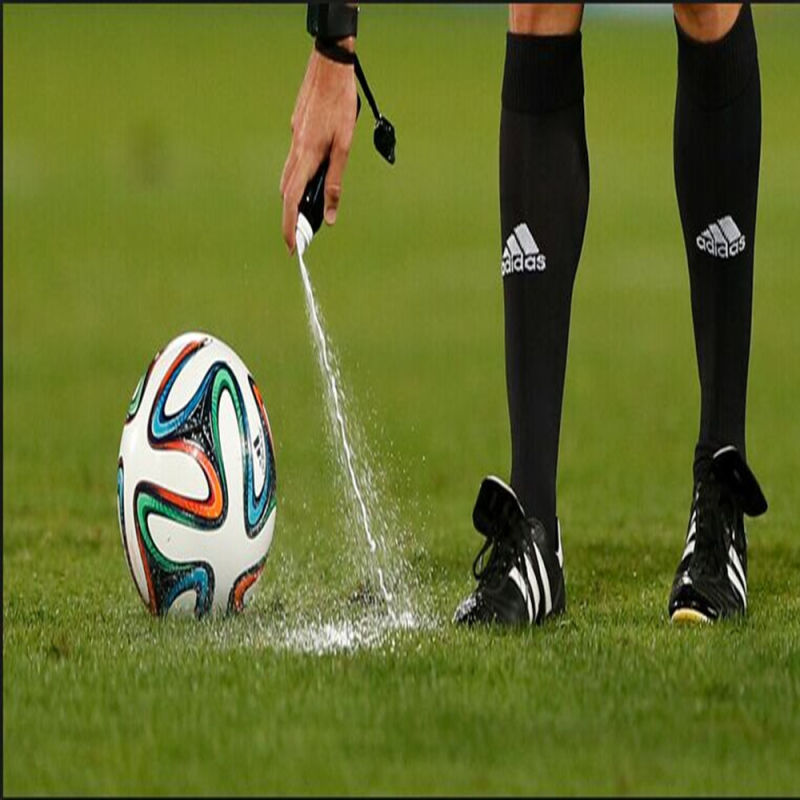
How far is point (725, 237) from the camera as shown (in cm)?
468

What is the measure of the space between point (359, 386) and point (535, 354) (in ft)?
15.6

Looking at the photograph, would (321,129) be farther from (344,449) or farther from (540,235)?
(344,449)

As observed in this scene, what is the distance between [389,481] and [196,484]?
101 inches

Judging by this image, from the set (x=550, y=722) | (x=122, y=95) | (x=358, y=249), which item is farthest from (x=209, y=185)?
(x=550, y=722)

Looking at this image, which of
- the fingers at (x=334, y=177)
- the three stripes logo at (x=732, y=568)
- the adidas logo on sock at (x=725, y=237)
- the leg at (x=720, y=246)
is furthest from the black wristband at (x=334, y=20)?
the three stripes logo at (x=732, y=568)

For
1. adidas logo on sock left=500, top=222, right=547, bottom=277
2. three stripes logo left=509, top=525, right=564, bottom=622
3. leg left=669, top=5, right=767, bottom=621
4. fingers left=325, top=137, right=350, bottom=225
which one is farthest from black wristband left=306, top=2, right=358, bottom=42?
three stripes logo left=509, top=525, right=564, bottom=622

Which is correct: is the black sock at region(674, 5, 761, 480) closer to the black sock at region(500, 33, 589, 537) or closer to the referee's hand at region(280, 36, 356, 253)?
the black sock at region(500, 33, 589, 537)

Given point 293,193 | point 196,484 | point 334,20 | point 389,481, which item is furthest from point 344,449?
point 389,481

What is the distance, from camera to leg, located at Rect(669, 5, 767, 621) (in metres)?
4.58

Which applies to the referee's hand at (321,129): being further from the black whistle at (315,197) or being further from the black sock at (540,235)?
the black sock at (540,235)

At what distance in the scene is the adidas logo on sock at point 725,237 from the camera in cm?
468

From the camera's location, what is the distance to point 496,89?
29.2 meters

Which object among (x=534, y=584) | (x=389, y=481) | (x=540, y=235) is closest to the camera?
(x=534, y=584)

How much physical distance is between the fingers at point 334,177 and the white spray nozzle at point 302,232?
4cm
